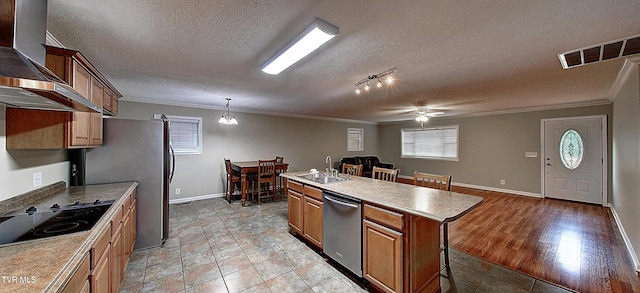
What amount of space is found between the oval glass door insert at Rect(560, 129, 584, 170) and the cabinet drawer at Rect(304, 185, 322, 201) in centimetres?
591

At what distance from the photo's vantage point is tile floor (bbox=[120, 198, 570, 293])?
6.79 feet

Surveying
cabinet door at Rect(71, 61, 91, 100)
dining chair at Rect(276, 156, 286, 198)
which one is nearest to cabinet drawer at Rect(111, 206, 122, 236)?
cabinet door at Rect(71, 61, 91, 100)

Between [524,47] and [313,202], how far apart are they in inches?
103

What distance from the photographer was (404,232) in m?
1.73

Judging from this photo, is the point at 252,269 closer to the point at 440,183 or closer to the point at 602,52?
the point at 440,183

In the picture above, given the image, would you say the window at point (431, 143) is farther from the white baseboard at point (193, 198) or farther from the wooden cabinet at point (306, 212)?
the white baseboard at point (193, 198)

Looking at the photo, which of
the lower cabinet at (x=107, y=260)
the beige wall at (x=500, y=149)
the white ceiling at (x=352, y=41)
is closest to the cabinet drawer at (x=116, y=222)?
the lower cabinet at (x=107, y=260)

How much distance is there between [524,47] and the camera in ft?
6.72

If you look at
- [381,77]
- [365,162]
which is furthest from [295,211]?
[365,162]

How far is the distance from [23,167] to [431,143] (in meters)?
8.26

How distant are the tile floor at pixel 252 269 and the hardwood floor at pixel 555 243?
11.5 inches

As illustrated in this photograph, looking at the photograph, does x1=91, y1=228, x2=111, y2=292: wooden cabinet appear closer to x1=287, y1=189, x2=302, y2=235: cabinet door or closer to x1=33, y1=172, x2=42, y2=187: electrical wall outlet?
x1=33, y1=172, x2=42, y2=187: electrical wall outlet

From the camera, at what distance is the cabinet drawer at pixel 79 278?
981 millimetres

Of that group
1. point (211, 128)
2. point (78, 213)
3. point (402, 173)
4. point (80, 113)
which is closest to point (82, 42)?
point (80, 113)
